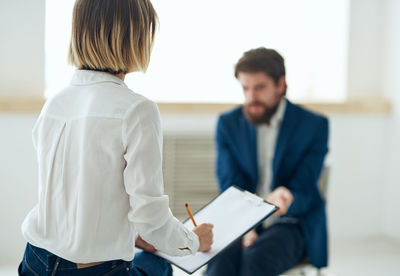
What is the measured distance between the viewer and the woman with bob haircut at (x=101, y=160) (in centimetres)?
101

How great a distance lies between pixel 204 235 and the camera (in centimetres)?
128

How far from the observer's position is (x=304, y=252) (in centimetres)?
Answer: 192

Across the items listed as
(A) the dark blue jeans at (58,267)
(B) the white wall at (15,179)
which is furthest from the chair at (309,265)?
(B) the white wall at (15,179)

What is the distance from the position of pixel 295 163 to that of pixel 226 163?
31 centimetres

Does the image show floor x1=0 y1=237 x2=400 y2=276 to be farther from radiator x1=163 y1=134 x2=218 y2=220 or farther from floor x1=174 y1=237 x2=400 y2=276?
radiator x1=163 y1=134 x2=218 y2=220

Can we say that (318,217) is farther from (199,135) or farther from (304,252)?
(199,135)

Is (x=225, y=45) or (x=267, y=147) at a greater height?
(x=225, y=45)

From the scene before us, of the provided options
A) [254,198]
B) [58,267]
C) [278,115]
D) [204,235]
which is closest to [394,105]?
[278,115]

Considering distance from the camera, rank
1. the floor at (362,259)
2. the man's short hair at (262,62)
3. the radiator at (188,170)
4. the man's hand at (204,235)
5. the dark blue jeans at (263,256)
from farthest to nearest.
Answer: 1. the radiator at (188,170)
2. the floor at (362,259)
3. the man's short hair at (262,62)
4. the dark blue jeans at (263,256)
5. the man's hand at (204,235)

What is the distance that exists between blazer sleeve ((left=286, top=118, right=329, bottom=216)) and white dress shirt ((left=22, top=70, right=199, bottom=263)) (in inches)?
36.6

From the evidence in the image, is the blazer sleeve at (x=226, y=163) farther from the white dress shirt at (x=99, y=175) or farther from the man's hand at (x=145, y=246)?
the white dress shirt at (x=99, y=175)

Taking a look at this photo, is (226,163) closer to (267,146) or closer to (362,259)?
(267,146)

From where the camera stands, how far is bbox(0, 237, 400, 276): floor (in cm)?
285

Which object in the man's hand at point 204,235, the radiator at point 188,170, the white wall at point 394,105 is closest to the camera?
the man's hand at point 204,235
